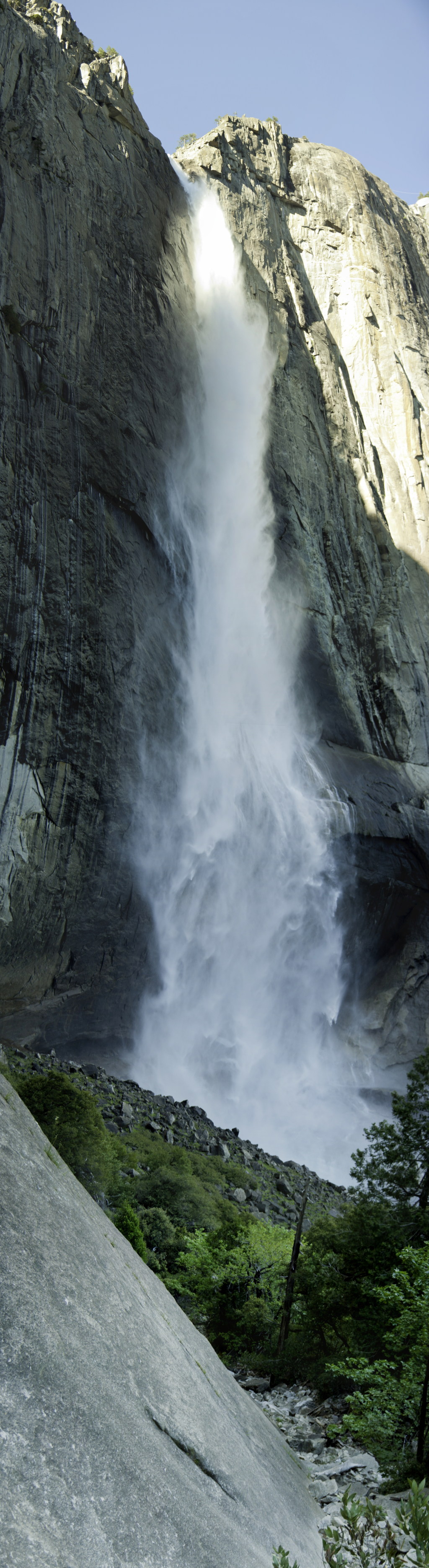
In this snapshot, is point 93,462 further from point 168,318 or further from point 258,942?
point 258,942

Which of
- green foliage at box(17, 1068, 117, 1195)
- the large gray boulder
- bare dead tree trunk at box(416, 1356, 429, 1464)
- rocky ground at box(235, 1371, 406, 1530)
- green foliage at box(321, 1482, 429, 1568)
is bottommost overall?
rocky ground at box(235, 1371, 406, 1530)

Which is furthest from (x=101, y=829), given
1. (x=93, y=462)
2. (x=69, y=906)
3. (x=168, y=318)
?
(x=168, y=318)

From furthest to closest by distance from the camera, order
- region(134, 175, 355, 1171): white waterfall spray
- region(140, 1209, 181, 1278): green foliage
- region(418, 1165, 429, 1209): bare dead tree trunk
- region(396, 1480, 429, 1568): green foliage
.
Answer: region(134, 175, 355, 1171): white waterfall spray < region(140, 1209, 181, 1278): green foliage < region(418, 1165, 429, 1209): bare dead tree trunk < region(396, 1480, 429, 1568): green foliage

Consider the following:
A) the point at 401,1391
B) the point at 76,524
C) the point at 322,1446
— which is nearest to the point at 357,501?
the point at 76,524

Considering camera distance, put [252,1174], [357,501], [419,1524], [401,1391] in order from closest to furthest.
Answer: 1. [419,1524]
2. [401,1391]
3. [252,1174]
4. [357,501]

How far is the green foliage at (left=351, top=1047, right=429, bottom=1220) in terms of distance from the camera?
13.3m

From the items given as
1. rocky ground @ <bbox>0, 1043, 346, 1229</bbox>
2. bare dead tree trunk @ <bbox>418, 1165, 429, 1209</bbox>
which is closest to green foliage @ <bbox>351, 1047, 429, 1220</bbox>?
bare dead tree trunk @ <bbox>418, 1165, 429, 1209</bbox>

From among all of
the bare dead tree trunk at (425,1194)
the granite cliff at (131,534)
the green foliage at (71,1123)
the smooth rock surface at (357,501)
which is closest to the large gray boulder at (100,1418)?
the bare dead tree trunk at (425,1194)

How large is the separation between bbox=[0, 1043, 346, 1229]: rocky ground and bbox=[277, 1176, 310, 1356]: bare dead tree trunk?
5109 mm

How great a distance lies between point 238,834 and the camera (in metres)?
33.2

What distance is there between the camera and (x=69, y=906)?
90.2 ft

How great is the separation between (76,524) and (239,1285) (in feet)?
71.7

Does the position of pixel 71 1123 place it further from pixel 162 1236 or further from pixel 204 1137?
pixel 204 1137

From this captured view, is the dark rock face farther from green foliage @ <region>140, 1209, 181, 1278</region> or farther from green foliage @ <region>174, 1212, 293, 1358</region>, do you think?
green foliage @ <region>174, 1212, 293, 1358</region>
